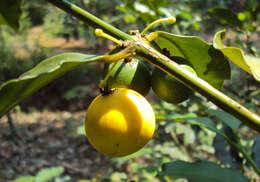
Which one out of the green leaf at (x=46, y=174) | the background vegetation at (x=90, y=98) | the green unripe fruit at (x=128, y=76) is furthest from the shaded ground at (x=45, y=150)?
the green unripe fruit at (x=128, y=76)

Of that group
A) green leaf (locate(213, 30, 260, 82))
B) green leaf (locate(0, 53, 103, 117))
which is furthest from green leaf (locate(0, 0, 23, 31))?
green leaf (locate(213, 30, 260, 82))

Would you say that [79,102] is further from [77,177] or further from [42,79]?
[42,79]

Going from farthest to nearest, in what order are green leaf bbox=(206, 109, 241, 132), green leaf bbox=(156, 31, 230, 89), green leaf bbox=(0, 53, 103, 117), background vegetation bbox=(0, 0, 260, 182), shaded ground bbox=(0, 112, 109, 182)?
1. shaded ground bbox=(0, 112, 109, 182)
2. background vegetation bbox=(0, 0, 260, 182)
3. green leaf bbox=(206, 109, 241, 132)
4. green leaf bbox=(156, 31, 230, 89)
5. green leaf bbox=(0, 53, 103, 117)

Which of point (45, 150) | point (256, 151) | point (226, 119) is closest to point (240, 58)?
point (226, 119)

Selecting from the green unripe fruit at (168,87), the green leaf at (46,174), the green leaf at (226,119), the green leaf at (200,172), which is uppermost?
the green leaf at (226,119)

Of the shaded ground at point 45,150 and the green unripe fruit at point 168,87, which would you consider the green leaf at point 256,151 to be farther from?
the shaded ground at point 45,150

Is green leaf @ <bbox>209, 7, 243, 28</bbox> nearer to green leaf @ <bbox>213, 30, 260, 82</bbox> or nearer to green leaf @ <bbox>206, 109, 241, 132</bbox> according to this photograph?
green leaf @ <bbox>206, 109, 241, 132</bbox>
